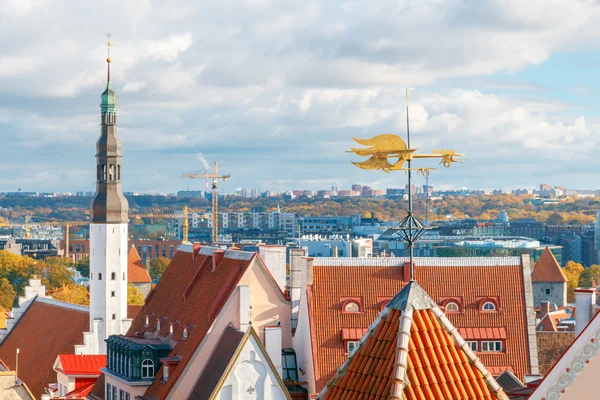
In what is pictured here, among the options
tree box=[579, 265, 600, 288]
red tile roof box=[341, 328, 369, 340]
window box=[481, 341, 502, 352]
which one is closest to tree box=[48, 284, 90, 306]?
red tile roof box=[341, 328, 369, 340]

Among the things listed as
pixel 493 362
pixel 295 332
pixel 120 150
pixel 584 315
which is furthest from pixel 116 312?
pixel 584 315

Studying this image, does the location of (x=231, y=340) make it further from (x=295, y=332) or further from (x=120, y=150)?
(x=120, y=150)

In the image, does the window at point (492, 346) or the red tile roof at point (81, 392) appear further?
the red tile roof at point (81, 392)

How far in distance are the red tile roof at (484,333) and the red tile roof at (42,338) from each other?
110ft

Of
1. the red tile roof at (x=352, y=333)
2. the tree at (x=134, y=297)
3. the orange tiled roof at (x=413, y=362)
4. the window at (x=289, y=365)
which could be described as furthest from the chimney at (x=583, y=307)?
the tree at (x=134, y=297)

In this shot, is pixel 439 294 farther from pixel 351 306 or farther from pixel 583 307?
pixel 583 307

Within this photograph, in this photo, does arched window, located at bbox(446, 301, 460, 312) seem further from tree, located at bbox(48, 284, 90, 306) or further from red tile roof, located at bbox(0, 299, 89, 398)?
tree, located at bbox(48, 284, 90, 306)

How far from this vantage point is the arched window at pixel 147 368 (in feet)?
198

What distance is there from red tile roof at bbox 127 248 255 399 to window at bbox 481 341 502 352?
37.6 feet

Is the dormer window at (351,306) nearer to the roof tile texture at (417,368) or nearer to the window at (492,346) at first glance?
the window at (492,346)

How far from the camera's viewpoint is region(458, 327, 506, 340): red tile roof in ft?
196

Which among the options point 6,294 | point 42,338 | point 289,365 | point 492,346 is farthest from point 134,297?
point 492,346

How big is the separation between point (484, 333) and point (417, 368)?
152 ft

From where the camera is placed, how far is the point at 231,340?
2019 inches
